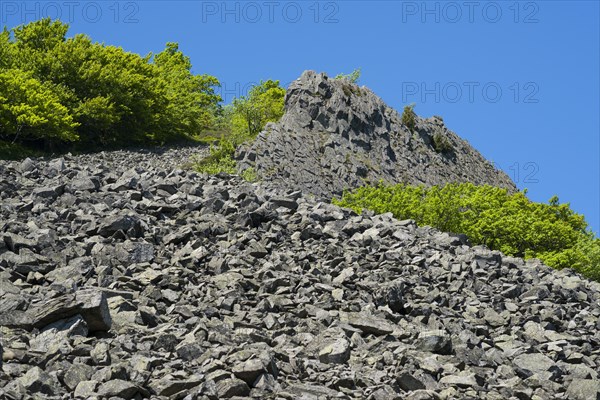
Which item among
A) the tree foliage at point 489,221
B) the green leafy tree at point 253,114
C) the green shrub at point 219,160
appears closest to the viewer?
the tree foliage at point 489,221

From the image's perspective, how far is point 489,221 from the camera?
155ft

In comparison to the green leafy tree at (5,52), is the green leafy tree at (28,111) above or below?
below

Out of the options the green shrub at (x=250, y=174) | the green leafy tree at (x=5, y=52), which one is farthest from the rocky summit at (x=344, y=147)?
A: the green leafy tree at (x=5, y=52)

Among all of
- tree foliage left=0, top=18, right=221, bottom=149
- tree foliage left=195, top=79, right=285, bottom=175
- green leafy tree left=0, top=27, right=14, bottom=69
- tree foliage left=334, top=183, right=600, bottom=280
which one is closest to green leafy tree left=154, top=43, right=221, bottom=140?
tree foliage left=0, top=18, right=221, bottom=149

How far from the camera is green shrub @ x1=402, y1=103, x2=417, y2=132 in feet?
238

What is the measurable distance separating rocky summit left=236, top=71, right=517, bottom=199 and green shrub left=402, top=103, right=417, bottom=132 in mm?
462

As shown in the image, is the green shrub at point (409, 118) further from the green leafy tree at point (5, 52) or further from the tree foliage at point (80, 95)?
the green leafy tree at point (5, 52)

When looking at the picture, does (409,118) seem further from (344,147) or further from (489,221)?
(489,221)

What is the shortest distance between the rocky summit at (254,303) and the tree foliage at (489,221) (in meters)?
16.9

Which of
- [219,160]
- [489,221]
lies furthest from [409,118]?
[489,221]

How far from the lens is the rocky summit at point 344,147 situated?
55.7 m

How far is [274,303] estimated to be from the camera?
18.0 m

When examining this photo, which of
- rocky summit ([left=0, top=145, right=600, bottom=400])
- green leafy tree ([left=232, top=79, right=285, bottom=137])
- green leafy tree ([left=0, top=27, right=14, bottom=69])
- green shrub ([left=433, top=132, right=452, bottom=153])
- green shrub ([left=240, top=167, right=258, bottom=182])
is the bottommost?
rocky summit ([left=0, top=145, right=600, bottom=400])

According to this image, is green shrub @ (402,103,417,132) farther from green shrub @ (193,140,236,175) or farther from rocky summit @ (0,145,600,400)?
rocky summit @ (0,145,600,400)
